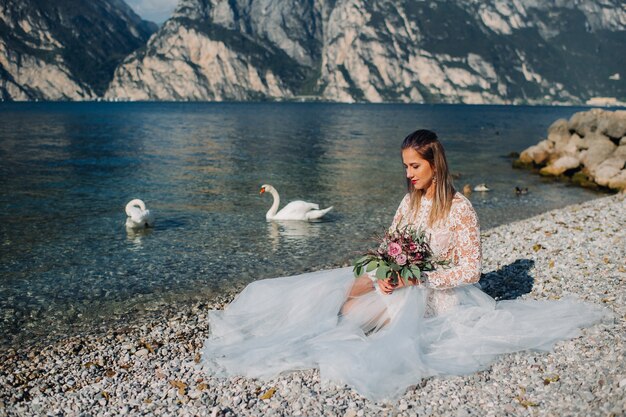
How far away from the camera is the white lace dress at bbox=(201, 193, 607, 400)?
5.95m

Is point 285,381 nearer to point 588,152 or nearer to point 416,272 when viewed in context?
point 416,272

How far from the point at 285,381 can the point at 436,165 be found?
3.09 metres

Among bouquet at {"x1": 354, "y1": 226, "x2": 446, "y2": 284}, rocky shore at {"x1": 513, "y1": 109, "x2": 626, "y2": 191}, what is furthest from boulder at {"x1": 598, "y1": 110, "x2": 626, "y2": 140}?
bouquet at {"x1": 354, "y1": 226, "x2": 446, "y2": 284}

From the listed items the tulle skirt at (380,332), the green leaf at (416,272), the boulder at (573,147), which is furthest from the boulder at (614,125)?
the green leaf at (416,272)

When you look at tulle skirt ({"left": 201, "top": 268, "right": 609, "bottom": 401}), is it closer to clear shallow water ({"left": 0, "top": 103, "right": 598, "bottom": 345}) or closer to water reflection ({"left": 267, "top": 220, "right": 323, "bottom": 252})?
clear shallow water ({"left": 0, "top": 103, "right": 598, "bottom": 345})

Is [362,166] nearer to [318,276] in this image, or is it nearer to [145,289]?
[145,289]


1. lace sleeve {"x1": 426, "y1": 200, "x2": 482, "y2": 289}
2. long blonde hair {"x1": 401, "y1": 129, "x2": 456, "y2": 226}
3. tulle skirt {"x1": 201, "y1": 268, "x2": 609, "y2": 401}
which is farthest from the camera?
lace sleeve {"x1": 426, "y1": 200, "x2": 482, "y2": 289}

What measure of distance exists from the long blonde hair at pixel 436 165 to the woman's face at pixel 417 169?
4 centimetres

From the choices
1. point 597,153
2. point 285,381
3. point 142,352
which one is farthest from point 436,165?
point 597,153

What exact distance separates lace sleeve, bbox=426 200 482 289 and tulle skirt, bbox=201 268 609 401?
0.84 feet

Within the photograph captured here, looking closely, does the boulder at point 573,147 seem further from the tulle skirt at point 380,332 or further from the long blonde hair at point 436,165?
the long blonde hair at point 436,165

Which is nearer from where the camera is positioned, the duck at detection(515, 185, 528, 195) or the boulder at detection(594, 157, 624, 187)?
the duck at detection(515, 185, 528, 195)

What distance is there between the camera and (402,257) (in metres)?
6.04

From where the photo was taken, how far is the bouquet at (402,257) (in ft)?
20.0
